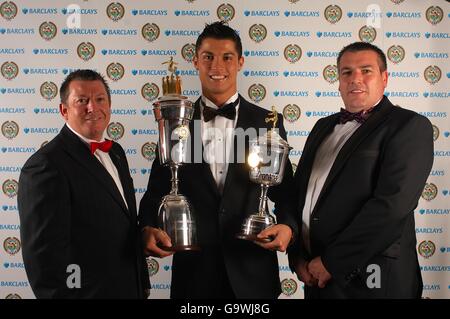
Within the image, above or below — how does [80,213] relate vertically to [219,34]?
below

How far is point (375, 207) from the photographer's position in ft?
8.84

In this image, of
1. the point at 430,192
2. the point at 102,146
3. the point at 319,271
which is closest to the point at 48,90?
the point at 102,146

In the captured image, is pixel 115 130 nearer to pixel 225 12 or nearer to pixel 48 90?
pixel 48 90

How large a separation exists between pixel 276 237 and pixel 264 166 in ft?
1.25

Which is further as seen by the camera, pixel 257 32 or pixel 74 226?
pixel 257 32

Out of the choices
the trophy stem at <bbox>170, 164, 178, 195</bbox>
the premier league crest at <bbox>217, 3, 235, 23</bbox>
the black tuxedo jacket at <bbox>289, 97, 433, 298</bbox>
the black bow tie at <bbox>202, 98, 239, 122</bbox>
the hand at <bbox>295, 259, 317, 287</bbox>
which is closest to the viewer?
the black tuxedo jacket at <bbox>289, 97, 433, 298</bbox>

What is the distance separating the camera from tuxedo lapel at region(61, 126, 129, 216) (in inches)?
108

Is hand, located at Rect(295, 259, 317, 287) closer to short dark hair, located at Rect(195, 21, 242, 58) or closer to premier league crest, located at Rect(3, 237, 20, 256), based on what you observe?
short dark hair, located at Rect(195, 21, 242, 58)

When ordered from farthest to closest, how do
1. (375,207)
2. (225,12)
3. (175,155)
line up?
1. (225,12)
2. (175,155)
3. (375,207)

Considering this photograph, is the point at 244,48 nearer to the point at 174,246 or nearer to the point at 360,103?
the point at 360,103

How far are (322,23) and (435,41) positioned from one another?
2.94 ft

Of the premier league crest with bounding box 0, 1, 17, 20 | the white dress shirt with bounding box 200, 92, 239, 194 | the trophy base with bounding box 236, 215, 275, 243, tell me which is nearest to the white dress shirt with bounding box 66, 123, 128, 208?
the white dress shirt with bounding box 200, 92, 239, 194

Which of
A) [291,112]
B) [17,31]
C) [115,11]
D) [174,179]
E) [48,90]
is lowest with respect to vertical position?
[174,179]

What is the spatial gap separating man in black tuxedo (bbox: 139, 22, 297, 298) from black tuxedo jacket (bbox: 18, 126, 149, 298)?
192 millimetres
